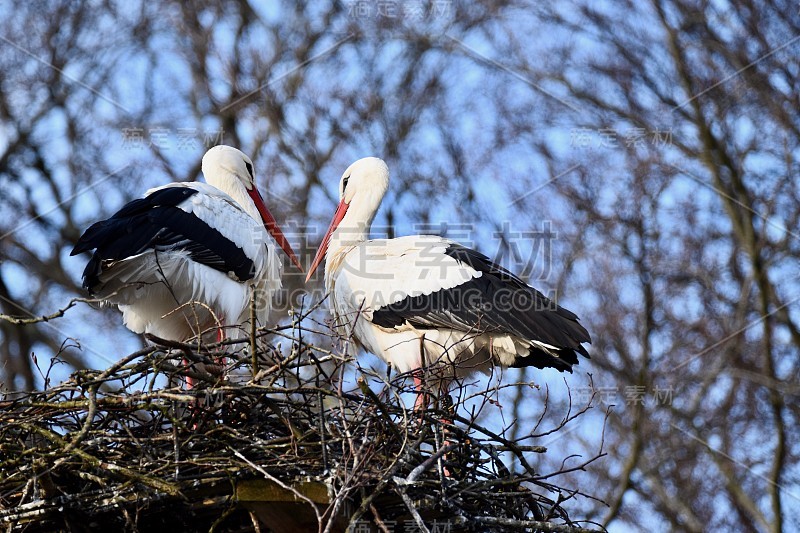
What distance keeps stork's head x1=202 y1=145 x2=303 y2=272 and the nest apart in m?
2.80

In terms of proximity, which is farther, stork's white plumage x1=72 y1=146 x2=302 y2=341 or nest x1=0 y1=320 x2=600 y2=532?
stork's white plumage x1=72 y1=146 x2=302 y2=341

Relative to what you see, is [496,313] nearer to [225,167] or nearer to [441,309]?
[441,309]

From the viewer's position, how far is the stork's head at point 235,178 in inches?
289

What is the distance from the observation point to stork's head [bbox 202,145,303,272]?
7328mm

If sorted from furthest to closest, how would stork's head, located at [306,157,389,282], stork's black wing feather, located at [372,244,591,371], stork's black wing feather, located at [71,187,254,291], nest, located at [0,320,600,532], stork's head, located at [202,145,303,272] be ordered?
stork's head, located at [202,145,303,272]
stork's head, located at [306,157,389,282]
stork's black wing feather, located at [372,244,591,371]
stork's black wing feather, located at [71,187,254,291]
nest, located at [0,320,600,532]

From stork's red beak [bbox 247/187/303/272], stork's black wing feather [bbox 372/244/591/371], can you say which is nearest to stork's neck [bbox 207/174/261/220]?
stork's red beak [bbox 247/187/303/272]

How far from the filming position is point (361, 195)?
24.0ft

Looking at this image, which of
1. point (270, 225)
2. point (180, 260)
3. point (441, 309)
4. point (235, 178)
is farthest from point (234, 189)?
point (441, 309)

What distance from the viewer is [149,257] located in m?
5.76

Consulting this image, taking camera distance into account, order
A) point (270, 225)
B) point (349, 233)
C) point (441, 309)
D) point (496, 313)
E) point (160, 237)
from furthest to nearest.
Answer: point (270, 225), point (349, 233), point (441, 309), point (496, 313), point (160, 237)

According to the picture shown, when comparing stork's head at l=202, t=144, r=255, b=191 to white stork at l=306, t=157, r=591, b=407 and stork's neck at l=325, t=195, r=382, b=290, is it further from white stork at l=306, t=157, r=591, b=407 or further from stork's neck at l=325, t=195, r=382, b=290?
white stork at l=306, t=157, r=591, b=407

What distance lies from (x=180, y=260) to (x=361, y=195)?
1616 millimetres

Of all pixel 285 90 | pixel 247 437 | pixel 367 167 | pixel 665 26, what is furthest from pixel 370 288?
pixel 665 26

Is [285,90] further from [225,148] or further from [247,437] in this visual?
[247,437]
